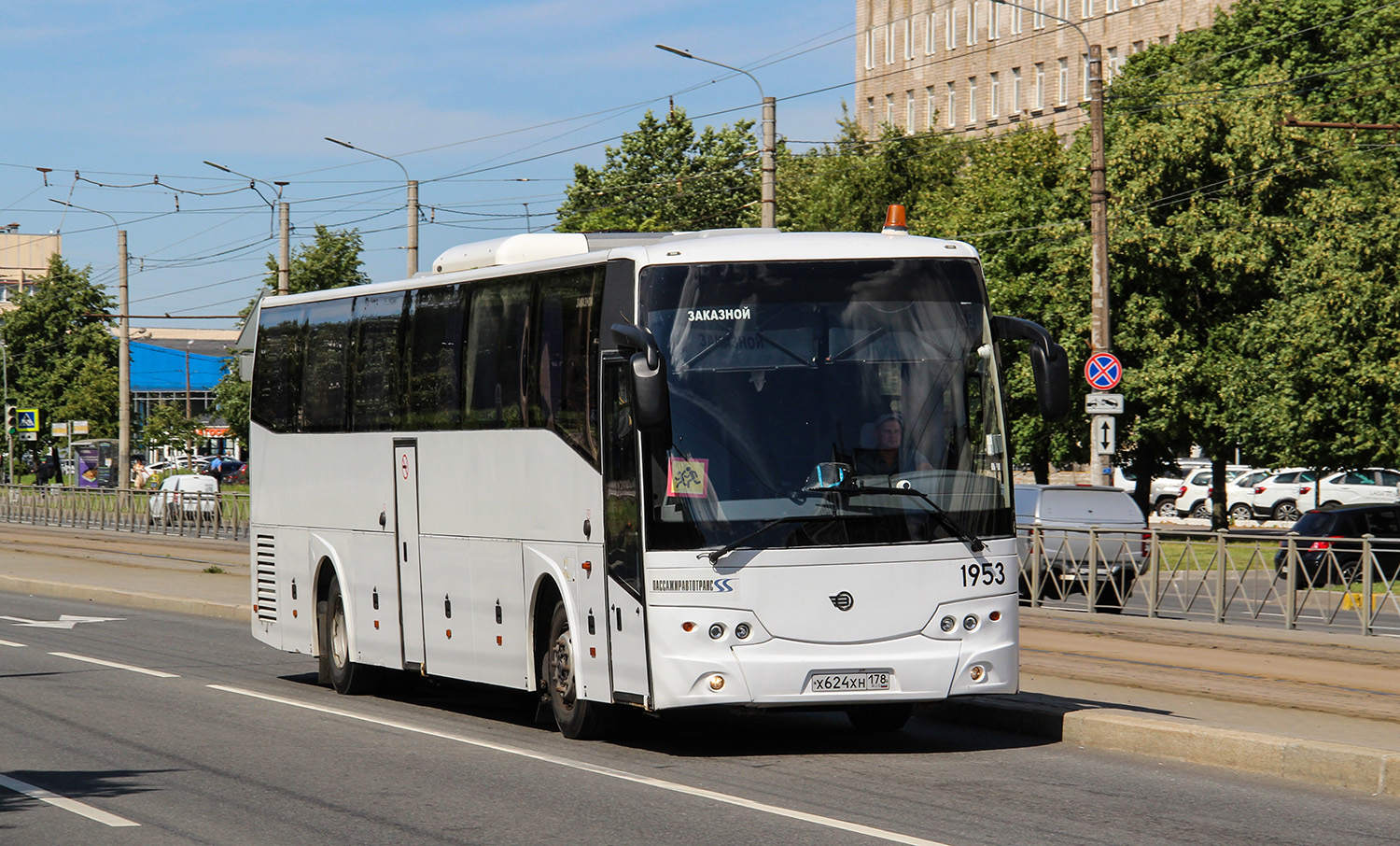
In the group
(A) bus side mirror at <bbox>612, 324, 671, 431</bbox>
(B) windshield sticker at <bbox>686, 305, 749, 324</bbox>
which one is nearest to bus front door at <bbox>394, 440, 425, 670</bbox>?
(B) windshield sticker at <bbox>686, 305, 749, 324</bbox>

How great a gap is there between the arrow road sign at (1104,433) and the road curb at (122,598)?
483 inches

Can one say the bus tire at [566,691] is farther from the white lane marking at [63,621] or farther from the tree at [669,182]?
the tree at [669,182]

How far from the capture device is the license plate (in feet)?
33.4

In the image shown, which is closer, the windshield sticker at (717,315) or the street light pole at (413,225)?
the windshield sticker at (717,315)

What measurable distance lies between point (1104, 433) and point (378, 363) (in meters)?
15.0

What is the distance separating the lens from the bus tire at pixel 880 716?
11.7 m

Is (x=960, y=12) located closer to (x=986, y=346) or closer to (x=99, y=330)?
(x=99, y=330)

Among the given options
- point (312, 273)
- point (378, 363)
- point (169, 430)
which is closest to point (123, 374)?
point (312, 273)

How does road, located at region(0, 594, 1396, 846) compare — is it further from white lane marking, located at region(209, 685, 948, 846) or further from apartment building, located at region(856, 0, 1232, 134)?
apartment building, located at region(856, 0, 1232, 134)

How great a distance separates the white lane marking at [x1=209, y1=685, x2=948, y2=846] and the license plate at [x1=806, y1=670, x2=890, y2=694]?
3.71 ft

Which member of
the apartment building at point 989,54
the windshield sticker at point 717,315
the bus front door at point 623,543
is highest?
the apartment building at point 989,54

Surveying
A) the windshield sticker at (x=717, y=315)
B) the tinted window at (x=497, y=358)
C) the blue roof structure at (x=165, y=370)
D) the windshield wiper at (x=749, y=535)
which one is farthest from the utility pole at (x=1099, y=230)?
the blue roof structure at (x=165, y=370)

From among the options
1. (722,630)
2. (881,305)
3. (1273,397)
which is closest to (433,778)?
(722,630)

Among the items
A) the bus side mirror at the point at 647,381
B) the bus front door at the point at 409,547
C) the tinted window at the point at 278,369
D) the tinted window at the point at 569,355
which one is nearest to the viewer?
the bus side mirror at the point at 647,381
